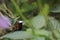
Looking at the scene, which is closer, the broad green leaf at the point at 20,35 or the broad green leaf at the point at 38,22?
the broad green leaf at the point at 20,35

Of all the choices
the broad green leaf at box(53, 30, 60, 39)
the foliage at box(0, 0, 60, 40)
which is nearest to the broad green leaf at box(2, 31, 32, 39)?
the foliage at box(0, 0, 60, 40)

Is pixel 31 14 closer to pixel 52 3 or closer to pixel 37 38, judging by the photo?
pixel 52 3

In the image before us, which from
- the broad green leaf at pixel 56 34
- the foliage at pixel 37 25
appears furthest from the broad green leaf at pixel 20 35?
the broad green leaf at pixel 56 34

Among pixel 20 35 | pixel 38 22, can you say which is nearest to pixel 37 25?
pixel 38 22

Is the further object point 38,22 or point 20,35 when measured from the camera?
point 38,22

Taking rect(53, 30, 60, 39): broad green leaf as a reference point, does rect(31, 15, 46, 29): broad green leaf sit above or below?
above

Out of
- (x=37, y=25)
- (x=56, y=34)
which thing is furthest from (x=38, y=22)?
(x=56, y=34)

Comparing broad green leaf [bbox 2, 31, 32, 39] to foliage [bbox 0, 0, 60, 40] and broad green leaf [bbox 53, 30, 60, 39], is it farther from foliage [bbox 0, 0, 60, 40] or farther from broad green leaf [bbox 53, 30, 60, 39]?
broad green leaf [bbox 53, 30, 60, 39]

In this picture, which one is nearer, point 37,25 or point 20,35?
point 20,35

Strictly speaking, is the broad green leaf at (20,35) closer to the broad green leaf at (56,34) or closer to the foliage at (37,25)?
the foliage at (37,25)

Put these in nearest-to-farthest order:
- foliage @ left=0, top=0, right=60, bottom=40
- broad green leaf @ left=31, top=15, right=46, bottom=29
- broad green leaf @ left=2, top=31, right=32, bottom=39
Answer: foliage @ left=0, top=0, right=60, bottom=40
broad green leaf @ left=2, top=31, right=32, bottom=39
broad green leaf @ left=31, top=15, right=46, bottom=29

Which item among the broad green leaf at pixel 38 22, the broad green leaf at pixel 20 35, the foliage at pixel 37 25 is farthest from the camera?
the broad green leaf at pixel 38 22

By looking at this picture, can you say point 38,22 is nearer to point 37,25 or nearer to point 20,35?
point 37,25
